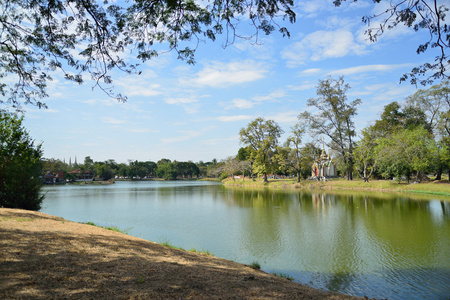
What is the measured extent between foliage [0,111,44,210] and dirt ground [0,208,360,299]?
6.56 meters

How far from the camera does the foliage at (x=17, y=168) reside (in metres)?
11.2

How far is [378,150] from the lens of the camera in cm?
3238

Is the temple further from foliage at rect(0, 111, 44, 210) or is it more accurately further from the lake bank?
foliage at rect(0, 111, 44, 210)

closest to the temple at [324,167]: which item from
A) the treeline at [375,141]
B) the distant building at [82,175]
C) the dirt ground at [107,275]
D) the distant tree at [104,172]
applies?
the treeline at [375,141]

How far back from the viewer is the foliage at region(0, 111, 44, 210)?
440 inches

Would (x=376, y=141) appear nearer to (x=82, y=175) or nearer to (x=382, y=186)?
(x=382, y=186)

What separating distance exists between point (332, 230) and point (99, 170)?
78.8 metres

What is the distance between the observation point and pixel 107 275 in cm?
420

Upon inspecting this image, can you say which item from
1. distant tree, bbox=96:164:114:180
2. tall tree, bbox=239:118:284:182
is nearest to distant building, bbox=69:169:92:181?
distant tree, bbox=96:164:114:180

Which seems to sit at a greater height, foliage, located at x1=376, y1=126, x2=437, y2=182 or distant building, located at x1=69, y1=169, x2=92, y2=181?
foliage, located at x1=376, y1=126, x2=437, y2=182

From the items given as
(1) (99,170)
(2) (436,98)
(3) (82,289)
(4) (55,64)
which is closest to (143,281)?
(3) (82,289)

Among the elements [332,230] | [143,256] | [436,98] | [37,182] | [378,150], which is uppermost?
[436,98]

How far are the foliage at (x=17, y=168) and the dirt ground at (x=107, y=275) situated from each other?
6556 millimetres

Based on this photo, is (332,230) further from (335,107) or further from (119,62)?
(335,107)
